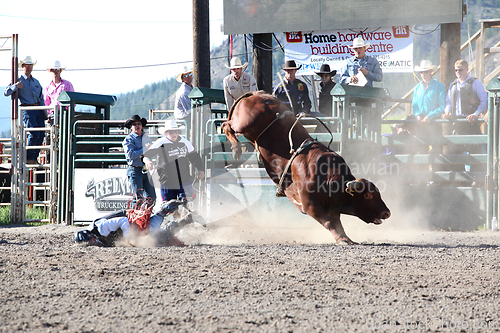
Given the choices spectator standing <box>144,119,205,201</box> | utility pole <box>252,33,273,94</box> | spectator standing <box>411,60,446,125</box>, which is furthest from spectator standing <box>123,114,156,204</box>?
spectator standing <box>411,60,446,125</box>

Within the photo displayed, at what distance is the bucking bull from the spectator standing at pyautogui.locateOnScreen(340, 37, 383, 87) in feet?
8.77

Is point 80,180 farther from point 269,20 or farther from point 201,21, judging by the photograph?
point 269,20

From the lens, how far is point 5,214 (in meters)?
10.3

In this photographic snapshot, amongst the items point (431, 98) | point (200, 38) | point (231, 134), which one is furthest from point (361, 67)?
point (200, 38)

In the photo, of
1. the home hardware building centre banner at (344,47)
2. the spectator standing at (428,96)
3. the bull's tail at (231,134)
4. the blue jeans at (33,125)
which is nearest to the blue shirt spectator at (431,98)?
the spectator standing at (428,96)

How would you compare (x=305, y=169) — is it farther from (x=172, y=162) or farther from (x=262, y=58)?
(x=262, y=58)

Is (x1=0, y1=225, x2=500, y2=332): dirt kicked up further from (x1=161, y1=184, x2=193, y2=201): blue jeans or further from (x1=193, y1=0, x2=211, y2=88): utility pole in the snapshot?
(x1=193, y1=0, x2=211, y2=88): utility pole

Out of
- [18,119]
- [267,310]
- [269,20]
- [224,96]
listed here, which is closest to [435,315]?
[267,310]

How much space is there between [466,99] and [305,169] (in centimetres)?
386

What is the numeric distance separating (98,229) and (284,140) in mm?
2572

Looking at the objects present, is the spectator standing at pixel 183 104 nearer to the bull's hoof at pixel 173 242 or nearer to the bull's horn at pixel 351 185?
the bull's hoof at pixel 173 242

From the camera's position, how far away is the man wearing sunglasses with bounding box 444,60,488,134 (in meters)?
8.38

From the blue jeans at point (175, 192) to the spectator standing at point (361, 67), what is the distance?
335cm

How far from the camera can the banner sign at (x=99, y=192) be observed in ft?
29.8
